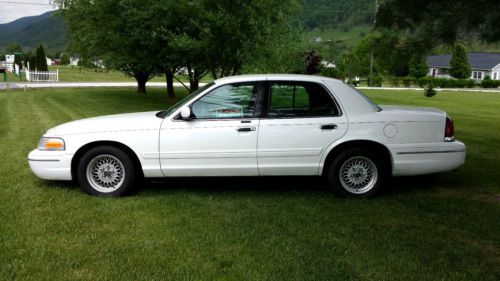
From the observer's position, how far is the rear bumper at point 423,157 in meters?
6.14

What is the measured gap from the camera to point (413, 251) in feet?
14.8

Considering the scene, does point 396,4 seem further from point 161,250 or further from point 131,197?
point 161,250

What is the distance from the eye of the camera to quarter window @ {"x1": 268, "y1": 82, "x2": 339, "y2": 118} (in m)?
6.18

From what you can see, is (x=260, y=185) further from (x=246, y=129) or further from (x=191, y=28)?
(x=191, y=28)

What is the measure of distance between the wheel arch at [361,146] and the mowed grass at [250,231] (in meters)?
0.44

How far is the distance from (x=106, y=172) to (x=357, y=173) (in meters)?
3.09

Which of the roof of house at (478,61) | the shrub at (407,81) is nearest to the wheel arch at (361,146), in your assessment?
the shrub at (407,81)

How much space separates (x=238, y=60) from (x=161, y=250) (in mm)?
9680

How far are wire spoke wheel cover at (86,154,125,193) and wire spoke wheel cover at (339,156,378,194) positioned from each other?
275 cm

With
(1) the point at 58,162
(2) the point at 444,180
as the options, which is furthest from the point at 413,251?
(1) the point at 58,162

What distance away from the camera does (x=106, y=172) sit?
620 centimetres

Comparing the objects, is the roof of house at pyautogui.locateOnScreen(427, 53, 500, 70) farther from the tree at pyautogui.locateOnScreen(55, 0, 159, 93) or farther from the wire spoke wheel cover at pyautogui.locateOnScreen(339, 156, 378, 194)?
the wire spoke wheel cover at pyautogui.locateOnScreen(339, 156, 378, 194)

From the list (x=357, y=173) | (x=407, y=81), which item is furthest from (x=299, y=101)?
(x=407, y=81)

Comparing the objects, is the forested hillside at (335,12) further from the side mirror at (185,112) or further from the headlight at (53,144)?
the headlight at (53,144)
